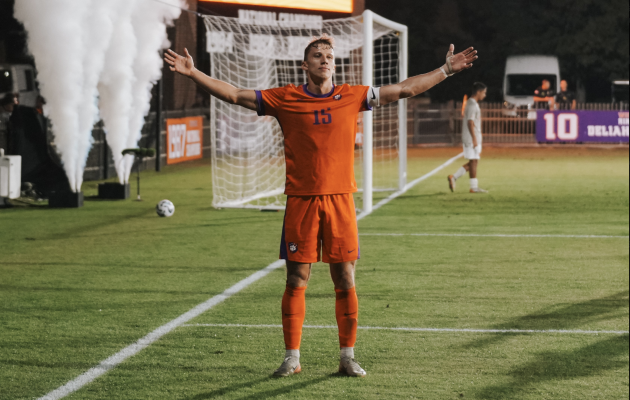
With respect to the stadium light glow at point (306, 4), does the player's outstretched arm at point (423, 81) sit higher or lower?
lower

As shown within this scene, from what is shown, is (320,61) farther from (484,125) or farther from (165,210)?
(484,125)

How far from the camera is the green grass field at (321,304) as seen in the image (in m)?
4.99

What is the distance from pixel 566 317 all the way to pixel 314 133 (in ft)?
9.11

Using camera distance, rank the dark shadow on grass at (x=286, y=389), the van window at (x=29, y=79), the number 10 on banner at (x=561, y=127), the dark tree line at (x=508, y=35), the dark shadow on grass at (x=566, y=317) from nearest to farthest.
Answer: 1. the dark shadow on grass at (x=286, y=389)
2. the dark shadow on grass at (x=566, y=317)
3. the van window at (x=29, y=79)
4. the number 10 on banner at (x=561, y=127)
5. the dark tree line at (x=508, y=35)

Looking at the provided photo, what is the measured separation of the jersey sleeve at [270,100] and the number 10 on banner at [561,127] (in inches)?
1047

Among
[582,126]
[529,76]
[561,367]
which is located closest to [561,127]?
[582,126]

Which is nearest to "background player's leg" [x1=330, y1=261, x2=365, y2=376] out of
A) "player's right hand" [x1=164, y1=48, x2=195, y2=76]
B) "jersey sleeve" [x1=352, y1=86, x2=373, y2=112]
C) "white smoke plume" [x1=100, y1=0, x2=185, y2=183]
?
"jersey sleeve" [x1=352, y1=86, x2=373, y2=112]

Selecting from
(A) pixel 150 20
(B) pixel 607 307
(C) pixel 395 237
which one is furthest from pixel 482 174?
(B) pixel 607 307

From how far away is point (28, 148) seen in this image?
14898 mm

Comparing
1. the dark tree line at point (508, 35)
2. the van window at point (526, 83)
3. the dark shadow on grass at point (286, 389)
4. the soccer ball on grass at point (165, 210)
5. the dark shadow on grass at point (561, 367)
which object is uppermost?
the dark tree line at point (508, 35)

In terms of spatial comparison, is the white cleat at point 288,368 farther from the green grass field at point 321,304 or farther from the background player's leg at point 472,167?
the background player's leg at point 472,167

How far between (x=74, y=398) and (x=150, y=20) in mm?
13557

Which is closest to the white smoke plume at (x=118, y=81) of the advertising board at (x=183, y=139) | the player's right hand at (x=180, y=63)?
the advertising board at (x=183, y=139)

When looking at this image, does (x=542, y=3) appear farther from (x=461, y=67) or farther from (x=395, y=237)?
(x=461, y=67)
